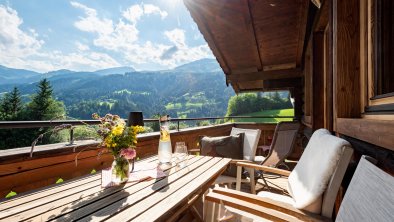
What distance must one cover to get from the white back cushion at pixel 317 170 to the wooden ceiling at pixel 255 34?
6.46 feet

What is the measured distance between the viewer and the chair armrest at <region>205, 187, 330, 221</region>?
1117 millimetres

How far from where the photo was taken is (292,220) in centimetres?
109

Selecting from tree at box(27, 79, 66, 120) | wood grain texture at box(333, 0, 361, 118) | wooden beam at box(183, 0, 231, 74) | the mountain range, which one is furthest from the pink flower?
the mountain range

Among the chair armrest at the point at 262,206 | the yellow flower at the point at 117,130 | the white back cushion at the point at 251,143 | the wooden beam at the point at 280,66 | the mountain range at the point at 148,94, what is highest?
the mountain range at the point at 148,94

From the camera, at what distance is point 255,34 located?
3.46 meters

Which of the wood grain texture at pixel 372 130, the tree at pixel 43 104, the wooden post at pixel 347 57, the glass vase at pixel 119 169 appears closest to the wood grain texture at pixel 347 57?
the wooden post at pixel 347 57

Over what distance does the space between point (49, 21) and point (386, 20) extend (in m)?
159

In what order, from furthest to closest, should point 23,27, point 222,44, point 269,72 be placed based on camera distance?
point 23,27 → point 269,72 → point 222,44

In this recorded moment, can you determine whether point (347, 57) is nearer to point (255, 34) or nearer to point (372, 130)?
point (372, 130)

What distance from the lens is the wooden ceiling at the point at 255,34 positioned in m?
2.65

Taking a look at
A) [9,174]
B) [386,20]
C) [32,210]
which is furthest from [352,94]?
[9,174]

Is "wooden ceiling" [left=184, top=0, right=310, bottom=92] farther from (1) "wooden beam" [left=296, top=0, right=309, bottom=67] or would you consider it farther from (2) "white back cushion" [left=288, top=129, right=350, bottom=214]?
(2) "white back cushion" [left=288, top=129, right=350, bottom=214]

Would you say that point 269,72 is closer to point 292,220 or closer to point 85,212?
point 292,220

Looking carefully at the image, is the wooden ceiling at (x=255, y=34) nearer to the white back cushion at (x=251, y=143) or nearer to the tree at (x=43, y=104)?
the white back cushion at (x=251, y=143)
